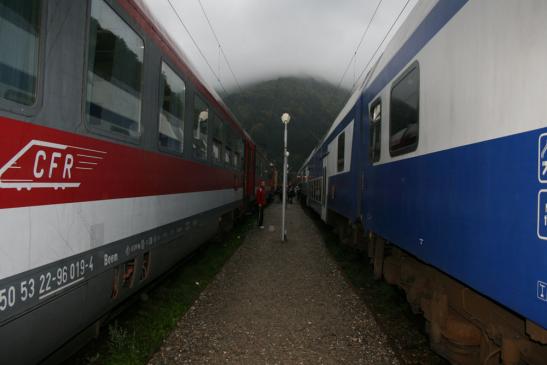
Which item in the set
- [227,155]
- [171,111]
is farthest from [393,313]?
[227,155]

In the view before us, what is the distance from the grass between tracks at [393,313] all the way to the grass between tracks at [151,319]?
2.37 metres

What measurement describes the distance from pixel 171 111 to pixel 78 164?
7.86 feet

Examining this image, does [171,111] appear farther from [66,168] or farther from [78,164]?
[66,168]

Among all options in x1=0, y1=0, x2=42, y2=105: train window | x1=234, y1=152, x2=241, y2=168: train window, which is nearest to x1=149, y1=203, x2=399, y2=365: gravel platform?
x1=0, y1=0, x2=42, y2=105: train window

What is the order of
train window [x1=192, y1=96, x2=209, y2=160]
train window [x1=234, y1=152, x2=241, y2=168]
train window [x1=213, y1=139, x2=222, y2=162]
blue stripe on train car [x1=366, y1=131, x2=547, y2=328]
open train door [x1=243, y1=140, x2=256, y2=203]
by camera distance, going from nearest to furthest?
blue stripe on train car [x1=366, y1=131, x2=547, y2=328], train window [x1=192, y1=96, x2=209, y2=160], train window [x1=213, y1=139, x2=222, y2=162], train window [x1=234, y1=152, x2=241, y2=168], open train door [x1=243, y1=140, x2=256, y2=203]

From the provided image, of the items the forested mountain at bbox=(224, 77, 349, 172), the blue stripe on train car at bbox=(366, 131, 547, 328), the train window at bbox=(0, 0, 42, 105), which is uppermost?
the forested mountain at bbox=(224, 77, 349, 172)

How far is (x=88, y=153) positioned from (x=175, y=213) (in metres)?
2.40

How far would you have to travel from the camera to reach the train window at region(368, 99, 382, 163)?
5496 millimetres

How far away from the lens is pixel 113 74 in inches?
139

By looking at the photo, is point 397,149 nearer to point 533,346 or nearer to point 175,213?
point 533,346

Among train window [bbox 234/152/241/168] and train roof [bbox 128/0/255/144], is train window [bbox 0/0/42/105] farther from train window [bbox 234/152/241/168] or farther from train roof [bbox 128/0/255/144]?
train window [bbox 234/152/241/168]

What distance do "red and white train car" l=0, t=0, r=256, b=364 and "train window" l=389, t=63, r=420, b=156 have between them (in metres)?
2.60

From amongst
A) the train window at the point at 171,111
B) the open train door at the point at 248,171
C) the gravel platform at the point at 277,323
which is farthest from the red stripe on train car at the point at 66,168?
the open train door at the point at 248,171

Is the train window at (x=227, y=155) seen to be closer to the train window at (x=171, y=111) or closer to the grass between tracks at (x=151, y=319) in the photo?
the grass between tracks at (x=151, y=319)
